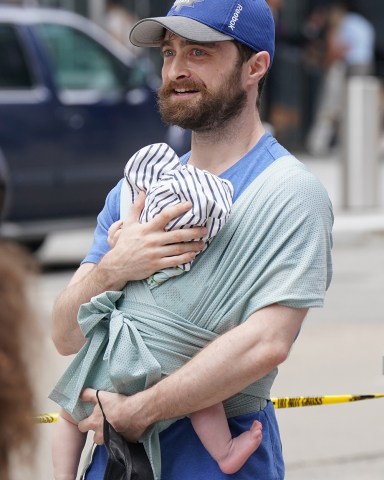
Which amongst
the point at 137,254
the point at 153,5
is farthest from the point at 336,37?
the point at 137,254

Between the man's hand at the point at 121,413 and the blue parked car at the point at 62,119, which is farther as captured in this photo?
the blue parked car at the point at 62,119

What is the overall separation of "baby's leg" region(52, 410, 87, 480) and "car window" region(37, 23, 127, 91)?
28.6ft

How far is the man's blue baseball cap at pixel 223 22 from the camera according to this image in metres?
2.88

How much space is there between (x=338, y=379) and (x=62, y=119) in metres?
4.81

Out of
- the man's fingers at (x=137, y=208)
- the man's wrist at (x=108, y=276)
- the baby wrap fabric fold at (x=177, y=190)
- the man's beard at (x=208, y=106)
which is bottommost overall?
the man's wrist at (x=108, y=276)

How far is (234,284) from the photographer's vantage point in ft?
9.14

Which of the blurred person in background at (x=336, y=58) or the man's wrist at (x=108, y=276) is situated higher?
the man's wrist at (x=108, y=276)

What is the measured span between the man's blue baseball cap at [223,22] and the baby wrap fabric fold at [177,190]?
266 mm

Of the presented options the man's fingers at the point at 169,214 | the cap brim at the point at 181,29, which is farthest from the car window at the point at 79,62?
the man's fingers at the point at 169,214

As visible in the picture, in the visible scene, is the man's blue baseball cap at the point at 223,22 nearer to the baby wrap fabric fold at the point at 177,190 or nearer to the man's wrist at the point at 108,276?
the baby wrap fabric fold at the point at 177,190

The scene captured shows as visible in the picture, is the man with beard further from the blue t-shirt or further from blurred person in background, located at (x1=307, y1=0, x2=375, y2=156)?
blurred person in background, located at (x1=307, y1=0, x2=375, y2=156)

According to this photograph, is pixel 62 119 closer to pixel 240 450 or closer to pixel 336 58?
pixel 240 450

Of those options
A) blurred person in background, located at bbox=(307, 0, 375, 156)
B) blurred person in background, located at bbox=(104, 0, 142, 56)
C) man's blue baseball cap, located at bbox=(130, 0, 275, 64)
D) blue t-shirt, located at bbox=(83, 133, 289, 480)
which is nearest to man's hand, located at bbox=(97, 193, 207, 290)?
blue t-shirt, located at bbox=(83, 133, 289, 480)

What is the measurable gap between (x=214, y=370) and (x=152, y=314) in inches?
7.7
